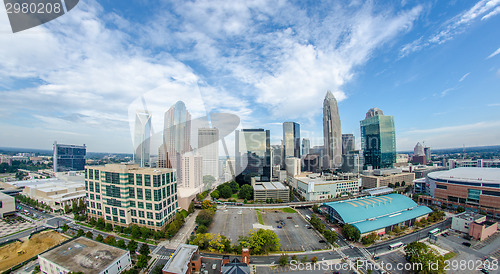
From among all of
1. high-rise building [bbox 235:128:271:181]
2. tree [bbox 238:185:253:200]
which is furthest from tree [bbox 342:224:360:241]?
high-rise building [bbox 235:128:271:181]

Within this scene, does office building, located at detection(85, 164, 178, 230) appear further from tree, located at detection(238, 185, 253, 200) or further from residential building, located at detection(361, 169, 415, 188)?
residential building, located at detection(361, 169, 415, 188)

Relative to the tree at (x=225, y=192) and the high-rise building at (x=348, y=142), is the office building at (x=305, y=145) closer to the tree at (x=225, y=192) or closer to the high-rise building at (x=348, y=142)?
the high-rise building at (x=348, y=142)

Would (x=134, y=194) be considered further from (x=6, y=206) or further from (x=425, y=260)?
(x=425, y=260)

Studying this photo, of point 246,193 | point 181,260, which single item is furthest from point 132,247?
point 246,193

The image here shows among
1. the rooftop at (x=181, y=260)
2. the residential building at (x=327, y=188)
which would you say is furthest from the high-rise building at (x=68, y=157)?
the residential building at (x=327, y=188)

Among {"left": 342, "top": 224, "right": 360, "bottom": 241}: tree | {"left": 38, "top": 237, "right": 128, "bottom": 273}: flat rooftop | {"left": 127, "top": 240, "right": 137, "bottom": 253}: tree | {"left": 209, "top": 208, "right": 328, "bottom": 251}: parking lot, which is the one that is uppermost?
{"left": 38, "top": 237, "right": 128, "bottom": 273}: flat rooftop

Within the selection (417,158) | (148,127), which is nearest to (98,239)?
(148,127)

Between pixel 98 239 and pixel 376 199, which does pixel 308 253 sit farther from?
pixel 98 239
